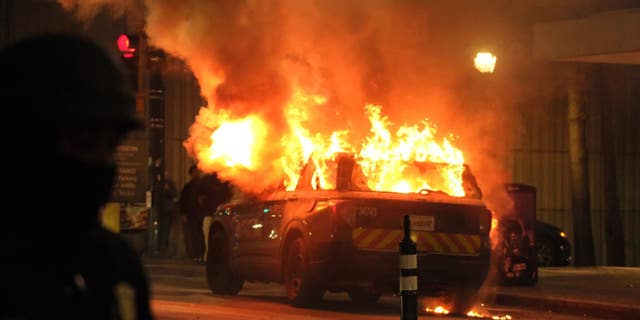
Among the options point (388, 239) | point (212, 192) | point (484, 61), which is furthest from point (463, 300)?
point (212, 192)

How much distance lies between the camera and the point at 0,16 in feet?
81.1

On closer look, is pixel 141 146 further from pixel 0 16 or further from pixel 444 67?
pixel 0 16

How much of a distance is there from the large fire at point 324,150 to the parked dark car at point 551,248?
10.6 metres

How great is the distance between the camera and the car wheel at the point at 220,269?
14758mm

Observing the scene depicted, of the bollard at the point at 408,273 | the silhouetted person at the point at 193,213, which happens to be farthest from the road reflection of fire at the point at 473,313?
the silhouetted person at the point at 193,213

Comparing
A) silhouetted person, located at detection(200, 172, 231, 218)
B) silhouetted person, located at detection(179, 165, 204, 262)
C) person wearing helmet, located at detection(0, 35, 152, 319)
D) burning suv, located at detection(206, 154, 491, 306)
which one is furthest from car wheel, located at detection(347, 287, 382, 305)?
person wearing helmet, located at detection(0, 35, 152, 319)

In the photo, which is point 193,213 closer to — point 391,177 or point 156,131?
point 156,131

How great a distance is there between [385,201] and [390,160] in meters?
0.99

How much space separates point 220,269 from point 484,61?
5.89m

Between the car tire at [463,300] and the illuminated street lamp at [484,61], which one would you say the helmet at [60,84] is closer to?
the car tire at [463,300]

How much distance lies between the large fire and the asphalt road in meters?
1.34

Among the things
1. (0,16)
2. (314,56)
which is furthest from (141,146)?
(0,16)

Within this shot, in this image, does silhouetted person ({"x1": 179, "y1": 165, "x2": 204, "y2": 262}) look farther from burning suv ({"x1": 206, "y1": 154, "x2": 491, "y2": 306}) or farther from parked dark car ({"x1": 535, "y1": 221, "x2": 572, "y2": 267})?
burning suv ({"x1": 206, "y1": 154, "x2": 491, "y2": 306})

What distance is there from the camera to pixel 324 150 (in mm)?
14117
